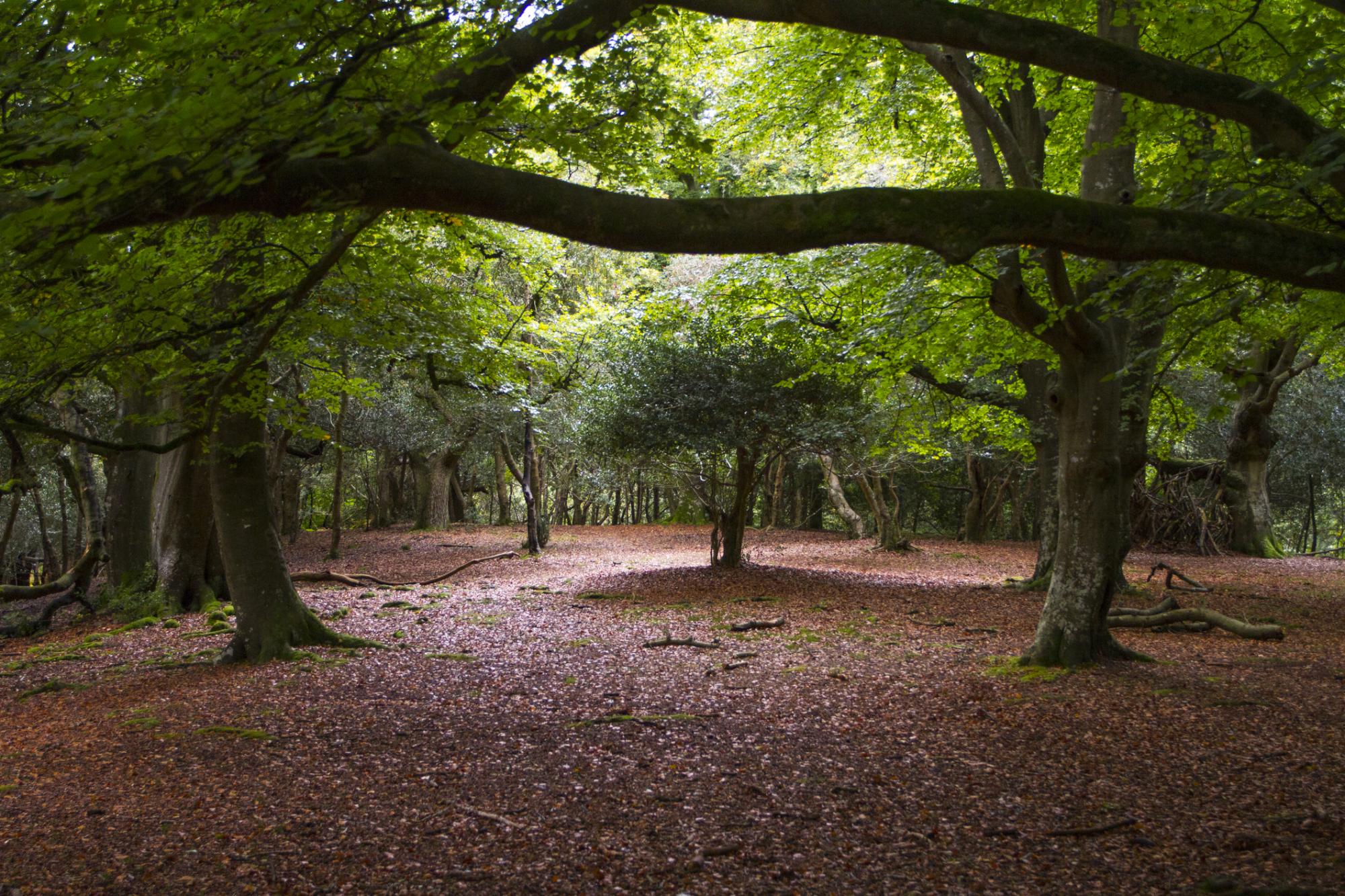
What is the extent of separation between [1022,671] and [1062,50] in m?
4.92

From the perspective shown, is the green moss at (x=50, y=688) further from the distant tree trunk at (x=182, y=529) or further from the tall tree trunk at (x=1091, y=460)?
the tall tree trunk at (x=1091, y=460)

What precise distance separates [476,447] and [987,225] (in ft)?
79.7

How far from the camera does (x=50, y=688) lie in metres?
7.68

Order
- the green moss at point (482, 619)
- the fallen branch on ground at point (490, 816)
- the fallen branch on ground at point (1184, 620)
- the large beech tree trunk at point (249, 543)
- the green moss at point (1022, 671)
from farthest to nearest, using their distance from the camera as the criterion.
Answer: the green moss at point (482, 619) < the fallen branch on ground at point (1184, 620) < the large beech tree trunk at point (249, 543) < the green moss at point (1022, 671) < the fallen branch on ground at point (490, 816)

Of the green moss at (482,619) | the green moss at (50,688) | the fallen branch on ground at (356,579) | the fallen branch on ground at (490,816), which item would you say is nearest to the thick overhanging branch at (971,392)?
the green moss at (482,619)

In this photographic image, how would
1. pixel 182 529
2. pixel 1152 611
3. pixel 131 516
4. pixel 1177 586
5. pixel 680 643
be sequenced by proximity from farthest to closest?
1. pixel 1177 586
2. pixel 131 516
3. pixel 182 529
4. pixel 1152 611
5. pixel 680 643

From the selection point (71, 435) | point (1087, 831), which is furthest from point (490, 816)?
point (71, 435)

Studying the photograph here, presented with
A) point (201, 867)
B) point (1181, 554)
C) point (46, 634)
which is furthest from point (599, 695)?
point (1181, 554)

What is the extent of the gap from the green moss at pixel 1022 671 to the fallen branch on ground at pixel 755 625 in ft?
9.34

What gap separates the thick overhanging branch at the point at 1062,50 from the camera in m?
4.07

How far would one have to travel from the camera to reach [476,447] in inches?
1051

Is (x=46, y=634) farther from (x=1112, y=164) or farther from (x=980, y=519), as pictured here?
(x=980, y=519)

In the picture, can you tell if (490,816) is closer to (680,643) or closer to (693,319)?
(680,643)

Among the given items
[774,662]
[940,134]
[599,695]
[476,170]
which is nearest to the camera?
[476,170]
